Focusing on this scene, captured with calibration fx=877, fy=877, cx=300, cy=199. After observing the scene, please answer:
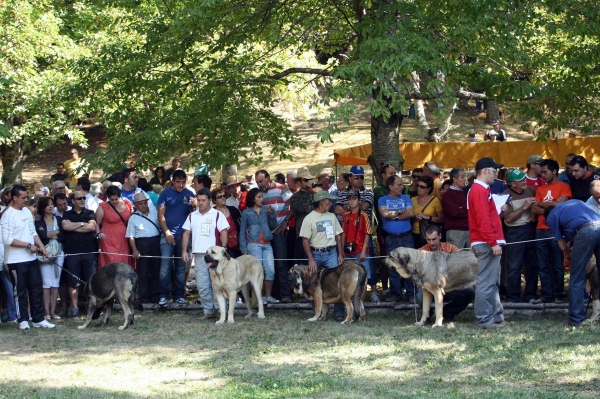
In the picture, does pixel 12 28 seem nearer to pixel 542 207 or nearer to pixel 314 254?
pixel 314 254

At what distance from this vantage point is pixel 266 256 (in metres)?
13.7

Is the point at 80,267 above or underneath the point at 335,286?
above

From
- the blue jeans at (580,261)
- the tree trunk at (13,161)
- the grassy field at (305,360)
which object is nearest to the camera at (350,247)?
the grassy field at (305,360)

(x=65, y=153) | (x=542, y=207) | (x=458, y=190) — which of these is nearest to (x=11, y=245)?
(x=458, y=190)

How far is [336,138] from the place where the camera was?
31.8m

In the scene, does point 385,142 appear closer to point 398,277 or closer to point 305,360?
point 398,277

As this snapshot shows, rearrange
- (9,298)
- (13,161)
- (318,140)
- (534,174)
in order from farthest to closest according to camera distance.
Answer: (318,140) < (13,161) < (534,174) < (9,298)

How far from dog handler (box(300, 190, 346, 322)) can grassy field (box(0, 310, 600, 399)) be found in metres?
0.97

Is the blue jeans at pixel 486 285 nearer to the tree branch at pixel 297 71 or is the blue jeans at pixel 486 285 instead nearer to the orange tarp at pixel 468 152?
the tree branch at pixel 297 71

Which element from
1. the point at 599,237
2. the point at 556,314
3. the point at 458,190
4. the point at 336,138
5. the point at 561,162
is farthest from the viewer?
the point at 336,138

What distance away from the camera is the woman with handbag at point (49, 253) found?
1330 centimetres

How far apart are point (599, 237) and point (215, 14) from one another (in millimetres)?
7426

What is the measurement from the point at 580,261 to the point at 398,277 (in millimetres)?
3155

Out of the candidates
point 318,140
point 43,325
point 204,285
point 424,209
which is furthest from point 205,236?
point 318,140
